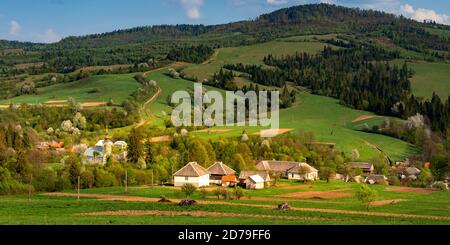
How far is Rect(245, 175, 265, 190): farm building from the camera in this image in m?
64.3

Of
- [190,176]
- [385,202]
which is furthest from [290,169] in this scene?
[385,202]

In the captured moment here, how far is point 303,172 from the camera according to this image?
71.7 meters

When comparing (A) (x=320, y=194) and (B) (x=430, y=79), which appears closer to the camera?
(A) (x=320, y=194)

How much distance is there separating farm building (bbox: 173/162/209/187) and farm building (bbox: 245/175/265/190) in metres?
5.22

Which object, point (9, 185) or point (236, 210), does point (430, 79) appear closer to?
point (9, 185)

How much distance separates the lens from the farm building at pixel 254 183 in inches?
2533

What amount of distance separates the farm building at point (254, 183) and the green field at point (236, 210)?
572cm

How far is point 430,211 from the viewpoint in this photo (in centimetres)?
4400

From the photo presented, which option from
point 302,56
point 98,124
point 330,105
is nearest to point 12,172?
point 98,124

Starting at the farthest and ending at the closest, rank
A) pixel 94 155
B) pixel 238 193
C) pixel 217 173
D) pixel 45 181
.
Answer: pixel 94 155, pixel 217 173, pixel 45 181, pixel 238 193

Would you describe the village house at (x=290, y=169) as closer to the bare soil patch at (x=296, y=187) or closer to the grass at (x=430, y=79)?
the bare soil patch at (x=296, y=187)

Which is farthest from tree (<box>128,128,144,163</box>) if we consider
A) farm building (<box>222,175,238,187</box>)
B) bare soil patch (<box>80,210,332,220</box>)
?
bare soil patch (<box>80,210,332,220</box>)

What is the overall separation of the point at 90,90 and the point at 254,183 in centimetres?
7515

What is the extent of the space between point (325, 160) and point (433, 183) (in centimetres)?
1573
